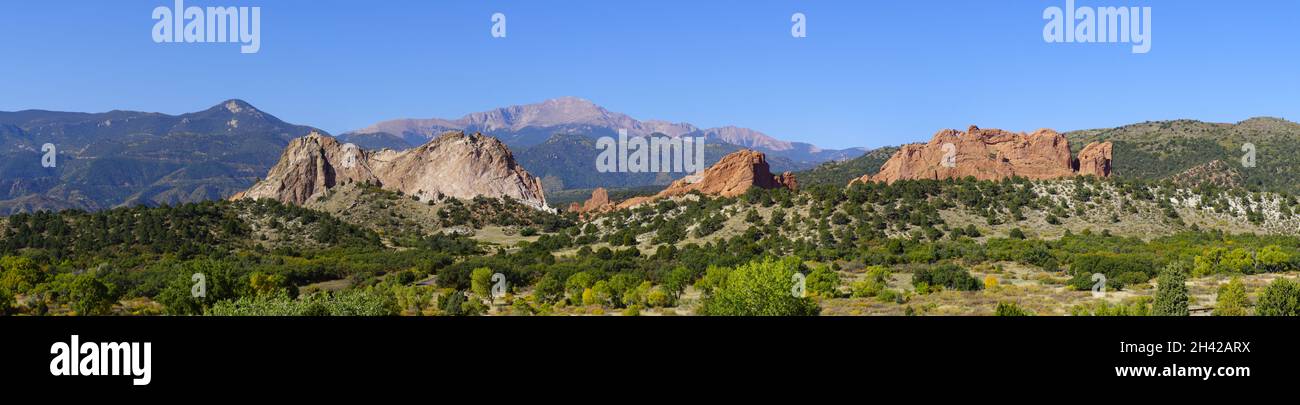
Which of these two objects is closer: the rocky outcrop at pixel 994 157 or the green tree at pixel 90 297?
the green tree at pixel 90 297

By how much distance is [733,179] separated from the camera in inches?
4670

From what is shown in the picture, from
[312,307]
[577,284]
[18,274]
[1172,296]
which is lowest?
[577,284]

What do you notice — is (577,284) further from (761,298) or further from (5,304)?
(5,304)

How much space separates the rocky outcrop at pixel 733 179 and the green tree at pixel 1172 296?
253ft

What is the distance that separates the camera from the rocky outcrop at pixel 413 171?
442 feet

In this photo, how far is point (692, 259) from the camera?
7294cm

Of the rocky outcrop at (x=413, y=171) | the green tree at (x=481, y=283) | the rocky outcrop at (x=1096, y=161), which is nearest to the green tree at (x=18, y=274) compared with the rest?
the green tree at (x=481, y=283)

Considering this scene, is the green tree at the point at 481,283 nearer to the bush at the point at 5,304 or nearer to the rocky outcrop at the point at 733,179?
the bush at the point at 5,304

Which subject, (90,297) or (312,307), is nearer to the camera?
(312,307)

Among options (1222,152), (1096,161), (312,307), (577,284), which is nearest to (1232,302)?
(577,284)

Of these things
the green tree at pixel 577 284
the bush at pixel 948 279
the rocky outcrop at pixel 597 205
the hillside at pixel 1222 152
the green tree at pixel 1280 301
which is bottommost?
the green tree at pixel 577 284

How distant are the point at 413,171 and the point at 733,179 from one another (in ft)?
172
